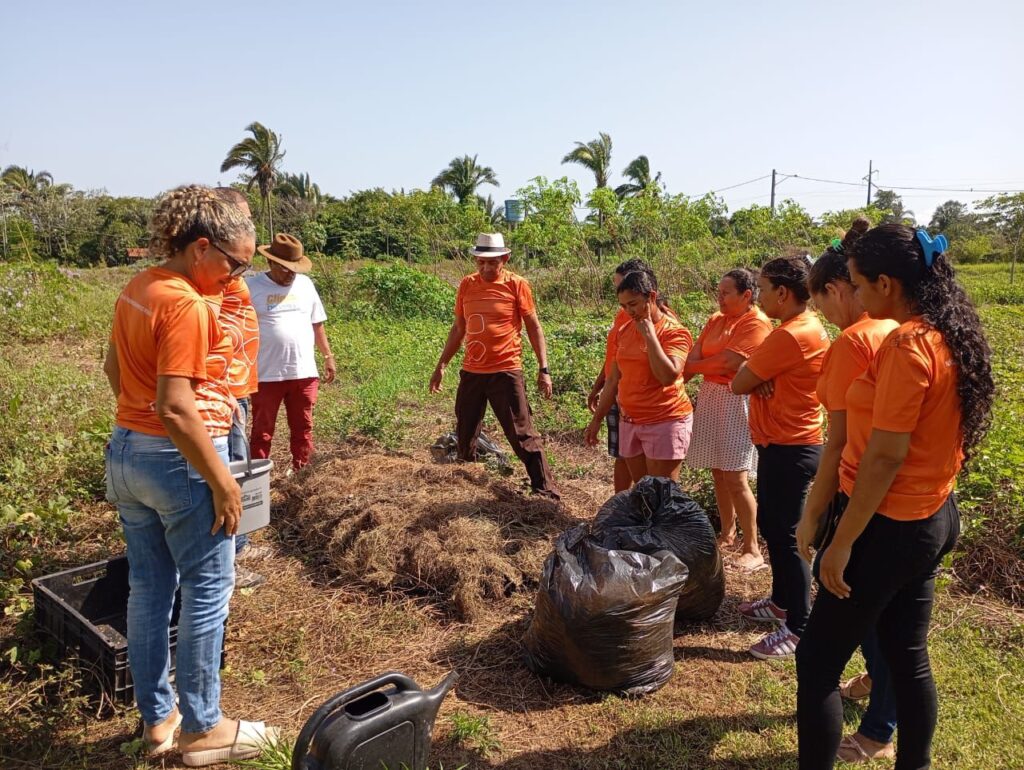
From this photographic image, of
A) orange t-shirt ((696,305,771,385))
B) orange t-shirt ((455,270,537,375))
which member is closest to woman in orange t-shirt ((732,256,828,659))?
orange t-shirt ((696,305,771,385))

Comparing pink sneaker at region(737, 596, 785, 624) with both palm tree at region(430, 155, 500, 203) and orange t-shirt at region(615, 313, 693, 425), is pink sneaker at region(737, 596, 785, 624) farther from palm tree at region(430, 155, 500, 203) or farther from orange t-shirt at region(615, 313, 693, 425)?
palm tree at region(430, 155, 500, 203)

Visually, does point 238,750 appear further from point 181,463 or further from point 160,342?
point 160,342

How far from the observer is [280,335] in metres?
4.34

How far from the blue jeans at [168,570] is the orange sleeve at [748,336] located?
250cm

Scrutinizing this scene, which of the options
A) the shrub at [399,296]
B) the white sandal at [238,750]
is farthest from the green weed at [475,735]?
the shrub at [399,296]

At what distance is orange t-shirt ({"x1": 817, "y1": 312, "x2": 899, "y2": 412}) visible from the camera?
81.3 inches

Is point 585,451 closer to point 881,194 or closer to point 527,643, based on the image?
point 527,643

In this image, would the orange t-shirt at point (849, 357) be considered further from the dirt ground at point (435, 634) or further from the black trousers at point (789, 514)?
the dirt ground at point (435, 634)

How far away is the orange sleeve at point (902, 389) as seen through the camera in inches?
66.9

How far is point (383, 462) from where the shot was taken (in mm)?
4676

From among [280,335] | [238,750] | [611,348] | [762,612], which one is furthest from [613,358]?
[238,750]

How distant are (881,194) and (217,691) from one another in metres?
49.8

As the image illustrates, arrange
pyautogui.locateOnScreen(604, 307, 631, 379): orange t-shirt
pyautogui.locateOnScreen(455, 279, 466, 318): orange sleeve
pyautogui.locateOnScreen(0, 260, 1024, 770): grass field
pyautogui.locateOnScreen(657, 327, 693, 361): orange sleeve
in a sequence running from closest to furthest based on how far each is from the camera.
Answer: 1. pyautogui.locateOnScreen(0, 260, 1024, 770): grass field
2. pyautogui.locateOnScreen(657, 327, 693, 361): orange sleeve
3. pyautogui.locateOnScreen(604, 307, 631, 379): orange t-shirt
4. pyautogui.locateOnScreen(455, 279, 466, 318): orange sleeve

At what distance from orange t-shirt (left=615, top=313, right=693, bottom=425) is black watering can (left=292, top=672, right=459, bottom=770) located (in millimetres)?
2043
